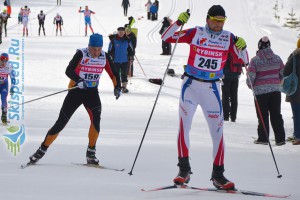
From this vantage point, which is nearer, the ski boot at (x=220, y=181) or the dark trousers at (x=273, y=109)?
the ski boot at (x=220, y=181)

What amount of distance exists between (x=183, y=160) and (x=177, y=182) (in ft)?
0.93

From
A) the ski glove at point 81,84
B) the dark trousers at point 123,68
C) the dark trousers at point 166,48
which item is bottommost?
the dark trousers at point 166,48

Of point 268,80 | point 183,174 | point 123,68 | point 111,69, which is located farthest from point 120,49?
point 183,174

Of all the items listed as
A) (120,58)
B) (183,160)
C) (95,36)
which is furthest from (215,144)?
(120,58)

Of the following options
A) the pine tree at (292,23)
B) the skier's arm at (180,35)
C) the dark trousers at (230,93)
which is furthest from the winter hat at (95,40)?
the pine tree at (292,23)

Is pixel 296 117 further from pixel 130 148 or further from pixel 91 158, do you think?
pixel 91 158

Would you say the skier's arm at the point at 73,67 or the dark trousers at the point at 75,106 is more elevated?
the skier's arm at the point at 73,67

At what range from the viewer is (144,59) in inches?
988

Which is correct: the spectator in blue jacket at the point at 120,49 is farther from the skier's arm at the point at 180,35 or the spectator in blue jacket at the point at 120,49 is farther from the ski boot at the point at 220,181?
the ski boot at the point at 220,181

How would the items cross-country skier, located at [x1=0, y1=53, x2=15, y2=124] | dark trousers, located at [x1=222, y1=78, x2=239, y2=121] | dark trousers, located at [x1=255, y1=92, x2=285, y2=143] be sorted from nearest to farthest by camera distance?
dark trousers, located at [x1=255, y1=92, x2=285, y2=143]
cross-country skier, located at [x1=0, y1=53, x2=15, y2=124]
dark trousers, located at [x1=222, y1=78, x2=239, y2=121]

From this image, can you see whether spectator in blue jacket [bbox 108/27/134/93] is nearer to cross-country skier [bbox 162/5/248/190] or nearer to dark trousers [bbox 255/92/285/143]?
dark trousers [bbox 255/92/285/143]

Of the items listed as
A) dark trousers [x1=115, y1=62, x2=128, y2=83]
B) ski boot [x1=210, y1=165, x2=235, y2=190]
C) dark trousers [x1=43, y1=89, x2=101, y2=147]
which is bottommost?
dark trousers [x1=115, y1=62, x2=128, y2=83]

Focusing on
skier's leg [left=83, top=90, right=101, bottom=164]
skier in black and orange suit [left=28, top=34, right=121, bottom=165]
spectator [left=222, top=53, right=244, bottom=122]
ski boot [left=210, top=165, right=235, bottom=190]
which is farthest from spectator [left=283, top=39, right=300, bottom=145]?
ski boot [left=210, top=165, right=235, bottom=190]

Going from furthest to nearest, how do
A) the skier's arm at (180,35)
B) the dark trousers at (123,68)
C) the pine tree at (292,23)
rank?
the pine tree at (292,23) < the dark trousers at (123,68) < the skier's arm at (180,35)
